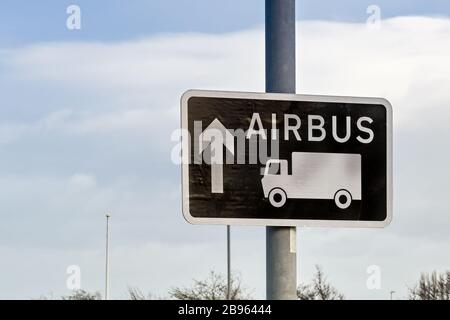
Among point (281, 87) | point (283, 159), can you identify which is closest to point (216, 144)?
point (283, 159)

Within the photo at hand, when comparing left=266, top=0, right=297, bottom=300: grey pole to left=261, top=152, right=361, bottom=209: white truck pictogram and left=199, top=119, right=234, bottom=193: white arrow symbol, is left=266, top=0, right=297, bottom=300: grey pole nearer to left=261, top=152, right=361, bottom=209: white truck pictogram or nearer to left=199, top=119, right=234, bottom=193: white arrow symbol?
left=261, top=152, right=361, bottom=209: white truck pictogram

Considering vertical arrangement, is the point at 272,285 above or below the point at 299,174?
below

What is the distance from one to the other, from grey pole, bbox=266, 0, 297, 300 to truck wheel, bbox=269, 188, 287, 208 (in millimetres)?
163

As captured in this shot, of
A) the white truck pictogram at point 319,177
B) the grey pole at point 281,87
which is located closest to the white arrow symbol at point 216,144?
the white truck pictogram at point 319,177

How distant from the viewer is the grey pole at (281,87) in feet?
15.5

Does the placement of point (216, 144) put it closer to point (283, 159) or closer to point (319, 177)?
point (283, 159)

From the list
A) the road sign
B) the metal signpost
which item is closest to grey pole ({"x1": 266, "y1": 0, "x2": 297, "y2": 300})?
the metal signpost

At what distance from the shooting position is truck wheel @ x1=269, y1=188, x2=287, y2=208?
4566mm
